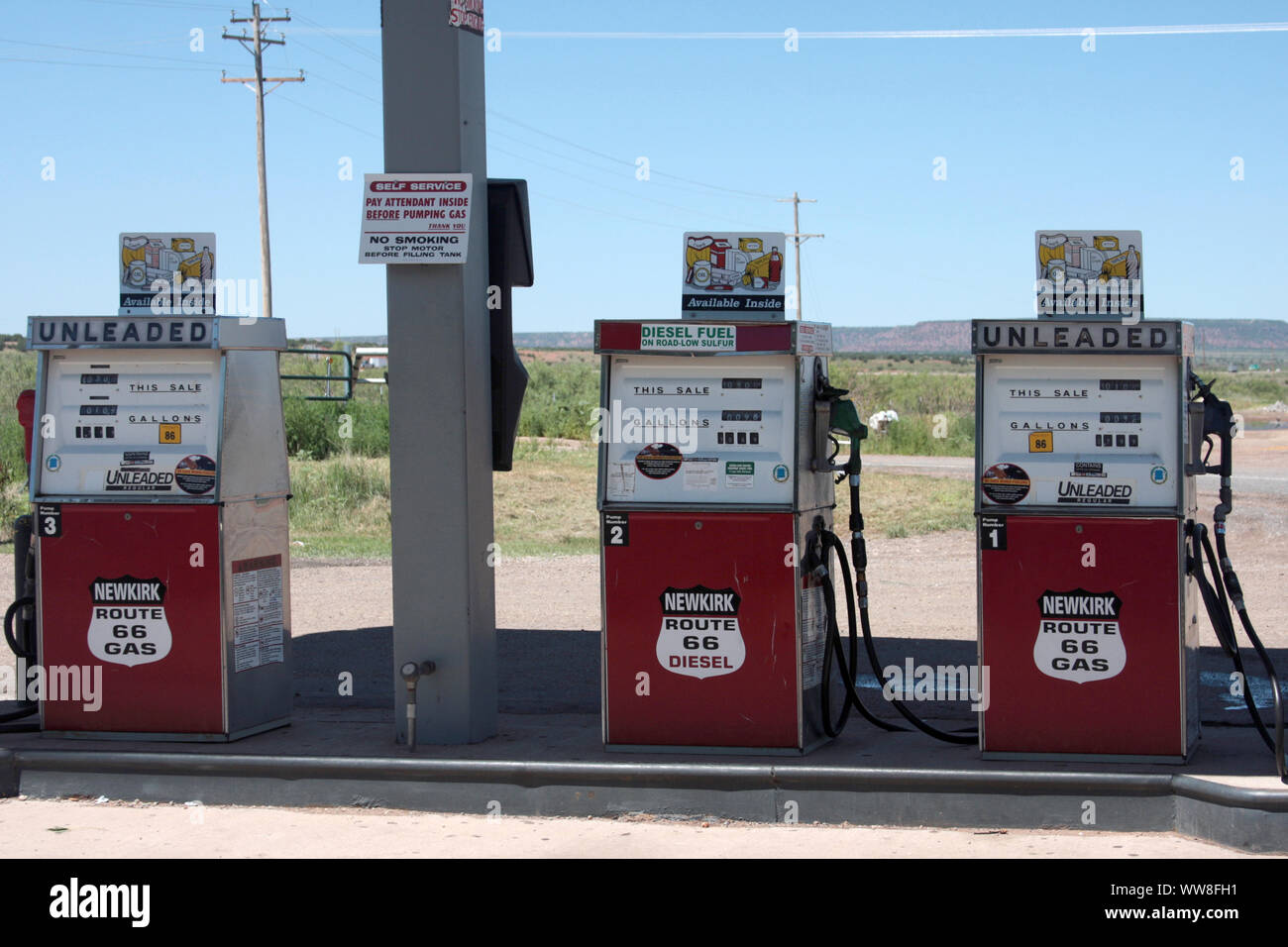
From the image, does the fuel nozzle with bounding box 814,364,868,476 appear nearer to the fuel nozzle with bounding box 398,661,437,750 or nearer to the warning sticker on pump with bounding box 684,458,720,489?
the warning sticker on pump with bounding box 684,458,720,489

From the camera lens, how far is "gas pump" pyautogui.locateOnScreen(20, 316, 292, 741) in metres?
6.65

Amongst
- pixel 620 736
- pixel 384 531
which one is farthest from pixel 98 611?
pixel 384 531

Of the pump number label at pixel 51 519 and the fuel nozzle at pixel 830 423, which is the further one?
the pump number label at pixel 51 519

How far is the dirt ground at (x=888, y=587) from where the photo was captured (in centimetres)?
1084

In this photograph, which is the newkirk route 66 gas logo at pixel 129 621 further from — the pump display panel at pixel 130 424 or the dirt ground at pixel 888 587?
the dirt ground at pixel 888 587

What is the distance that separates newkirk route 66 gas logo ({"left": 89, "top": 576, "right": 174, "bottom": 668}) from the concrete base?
45 cm

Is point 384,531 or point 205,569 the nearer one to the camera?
point 205,569

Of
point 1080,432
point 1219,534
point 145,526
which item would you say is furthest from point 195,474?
→ point 1219,534

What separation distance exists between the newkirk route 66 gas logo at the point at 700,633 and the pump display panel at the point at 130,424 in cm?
227

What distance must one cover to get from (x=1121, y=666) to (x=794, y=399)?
179 cm

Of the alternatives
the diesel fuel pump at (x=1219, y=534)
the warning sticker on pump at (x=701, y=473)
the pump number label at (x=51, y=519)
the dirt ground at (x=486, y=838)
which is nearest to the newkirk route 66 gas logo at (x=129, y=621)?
the pump number label at (x=51, y=519)

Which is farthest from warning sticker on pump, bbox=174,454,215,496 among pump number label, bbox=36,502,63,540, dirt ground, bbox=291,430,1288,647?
dirt ground, bbox=291,430,1288,647

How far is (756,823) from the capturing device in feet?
19.4
